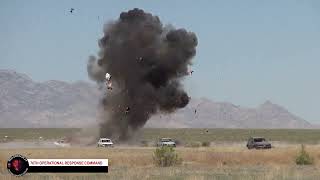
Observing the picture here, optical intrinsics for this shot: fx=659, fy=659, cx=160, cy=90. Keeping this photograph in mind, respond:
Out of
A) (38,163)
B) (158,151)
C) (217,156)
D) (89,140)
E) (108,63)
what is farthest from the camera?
(89,140)

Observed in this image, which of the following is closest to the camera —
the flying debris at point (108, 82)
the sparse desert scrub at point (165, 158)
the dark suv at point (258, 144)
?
the sparse desert scrub at point (165, 158)

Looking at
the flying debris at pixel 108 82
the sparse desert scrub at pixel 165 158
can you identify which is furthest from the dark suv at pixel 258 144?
the sparse desert scrub at pixel 165 158

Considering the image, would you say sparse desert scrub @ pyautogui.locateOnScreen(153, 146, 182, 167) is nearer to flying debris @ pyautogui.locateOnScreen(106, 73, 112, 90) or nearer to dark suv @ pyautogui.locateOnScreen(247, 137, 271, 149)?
dark suv @ pyautogui.locateOnScreen(247, 137, 271, 149)

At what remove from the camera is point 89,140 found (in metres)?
114

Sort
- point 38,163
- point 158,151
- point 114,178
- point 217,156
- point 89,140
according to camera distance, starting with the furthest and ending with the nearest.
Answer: point 89,140 → point 217,156 → point 158,151 → point 114,178 → point 38,163

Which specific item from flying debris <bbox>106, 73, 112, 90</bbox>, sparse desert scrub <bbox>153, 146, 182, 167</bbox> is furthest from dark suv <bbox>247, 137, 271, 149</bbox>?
sparse desert scrub <bbox>153, 146, 182, 167</bbox>

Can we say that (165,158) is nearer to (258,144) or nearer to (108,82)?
(258,144)

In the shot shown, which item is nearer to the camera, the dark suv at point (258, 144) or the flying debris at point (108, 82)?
the dark suv at point (258, 144)

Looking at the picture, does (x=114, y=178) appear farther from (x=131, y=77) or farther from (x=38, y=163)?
(x=131, y=77)

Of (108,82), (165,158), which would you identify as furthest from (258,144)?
(165,158)

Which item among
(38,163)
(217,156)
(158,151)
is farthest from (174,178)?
(217,156)

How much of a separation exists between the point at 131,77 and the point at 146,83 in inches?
105

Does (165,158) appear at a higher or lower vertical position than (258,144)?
lower

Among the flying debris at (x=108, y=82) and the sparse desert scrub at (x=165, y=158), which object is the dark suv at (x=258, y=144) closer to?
the flying debris at (x=108, y=82)
